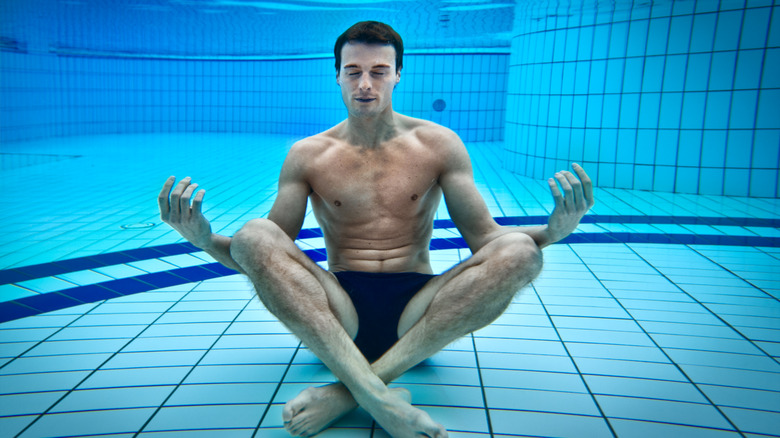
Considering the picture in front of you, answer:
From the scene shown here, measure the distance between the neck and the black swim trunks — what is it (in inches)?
19.0

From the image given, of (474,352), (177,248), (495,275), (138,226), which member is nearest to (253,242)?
(495,275)

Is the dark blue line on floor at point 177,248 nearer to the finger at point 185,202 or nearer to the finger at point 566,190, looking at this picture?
the finger at point 185,202

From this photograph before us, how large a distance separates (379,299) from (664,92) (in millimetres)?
5957

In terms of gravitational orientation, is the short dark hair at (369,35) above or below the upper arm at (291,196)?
above

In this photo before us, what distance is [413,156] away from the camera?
199 centimetres

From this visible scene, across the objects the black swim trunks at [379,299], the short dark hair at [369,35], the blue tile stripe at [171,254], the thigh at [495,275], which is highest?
the short dark hair at [369,35]

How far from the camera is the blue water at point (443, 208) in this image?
190 cm

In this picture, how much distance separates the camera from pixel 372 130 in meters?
2.00

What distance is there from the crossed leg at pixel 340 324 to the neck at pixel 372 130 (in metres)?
0.52

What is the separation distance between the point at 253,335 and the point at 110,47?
12.2 meters

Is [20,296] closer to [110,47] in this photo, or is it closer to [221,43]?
[221,43]

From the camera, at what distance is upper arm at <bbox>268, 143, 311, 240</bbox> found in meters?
1.95

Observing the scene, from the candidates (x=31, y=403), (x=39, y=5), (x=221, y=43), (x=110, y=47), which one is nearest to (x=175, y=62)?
(x=110, y=47)

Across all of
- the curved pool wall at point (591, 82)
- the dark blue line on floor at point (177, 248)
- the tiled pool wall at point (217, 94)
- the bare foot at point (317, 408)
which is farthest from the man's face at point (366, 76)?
the tiled pool wall at point (217, 94)
